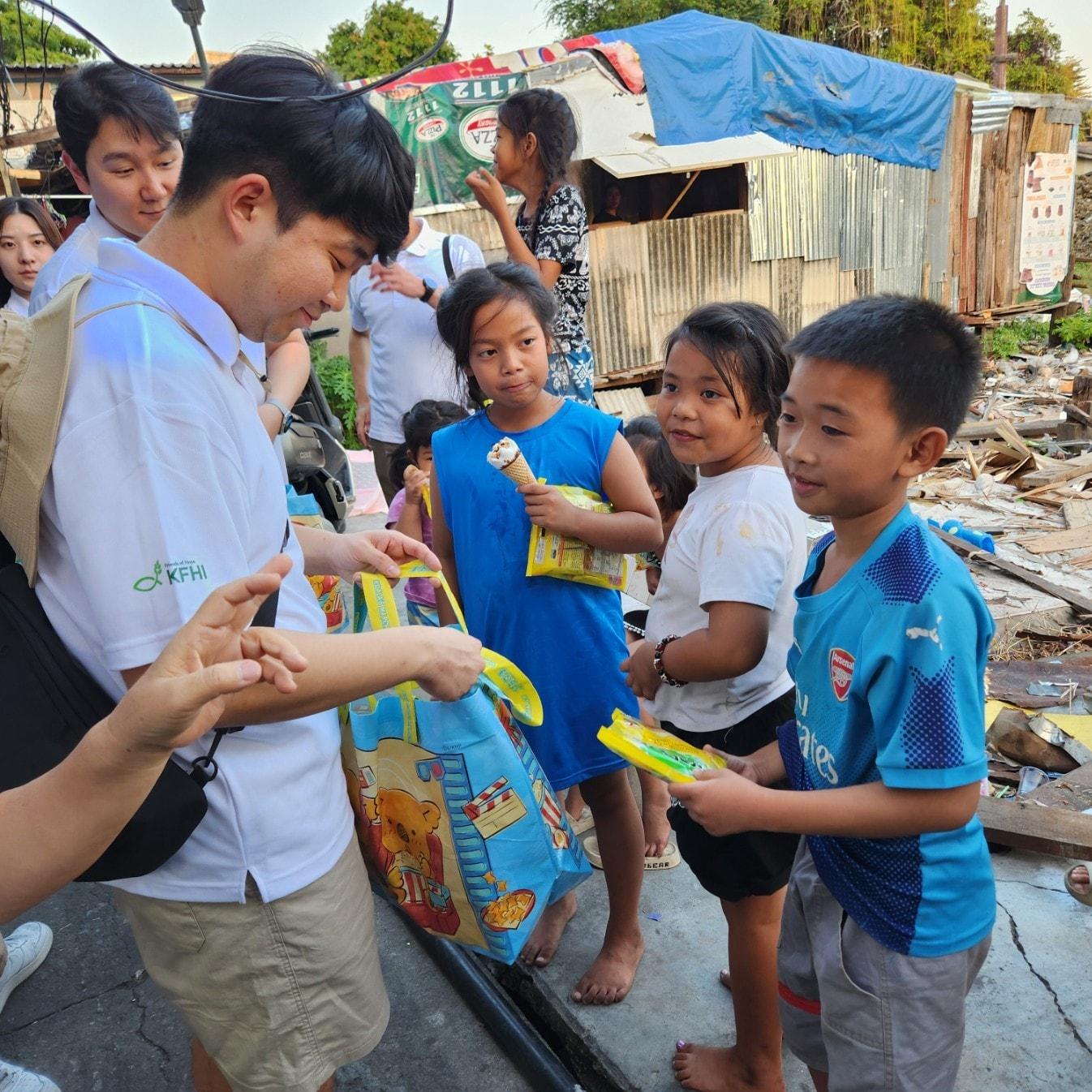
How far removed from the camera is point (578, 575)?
2.30m

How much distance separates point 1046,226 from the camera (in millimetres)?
15680

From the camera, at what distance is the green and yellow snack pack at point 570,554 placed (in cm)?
224

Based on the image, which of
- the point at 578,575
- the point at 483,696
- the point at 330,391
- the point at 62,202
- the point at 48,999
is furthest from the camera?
the point at 330,391

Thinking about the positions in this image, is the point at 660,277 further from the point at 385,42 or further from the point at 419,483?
the point at 385,42

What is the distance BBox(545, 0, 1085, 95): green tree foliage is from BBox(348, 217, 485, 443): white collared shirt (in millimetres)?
17159

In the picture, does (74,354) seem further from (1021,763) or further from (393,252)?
(1021,763)

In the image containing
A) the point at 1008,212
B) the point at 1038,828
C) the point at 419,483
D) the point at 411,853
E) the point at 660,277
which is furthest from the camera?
the point at 1008,212

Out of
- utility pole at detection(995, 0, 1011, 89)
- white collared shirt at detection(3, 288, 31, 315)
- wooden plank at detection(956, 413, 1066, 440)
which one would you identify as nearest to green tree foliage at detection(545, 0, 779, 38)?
utility pole at detection(995, 0, 1011, 89)

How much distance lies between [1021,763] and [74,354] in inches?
131

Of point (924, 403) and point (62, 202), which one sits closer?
point (924, 403)

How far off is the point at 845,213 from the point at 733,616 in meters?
12.2

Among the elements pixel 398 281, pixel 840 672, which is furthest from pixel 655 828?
pixel 398 281

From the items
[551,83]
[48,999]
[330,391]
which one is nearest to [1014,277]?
[551,83]

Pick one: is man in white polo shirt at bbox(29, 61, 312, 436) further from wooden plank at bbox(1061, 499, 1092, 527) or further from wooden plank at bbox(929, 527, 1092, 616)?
wooden plank at bbox(1061, 499, 1092, 527)
